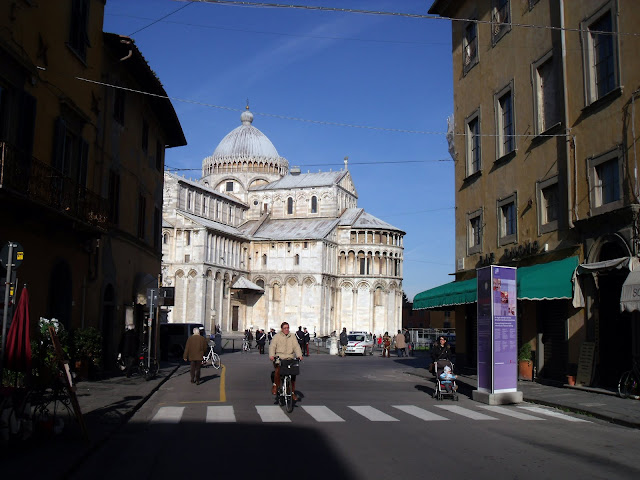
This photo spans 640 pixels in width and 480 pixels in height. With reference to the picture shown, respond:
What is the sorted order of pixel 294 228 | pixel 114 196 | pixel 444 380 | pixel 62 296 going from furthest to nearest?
pixel 294 228 < pixel 114 196 < pixel 62 296 < pixel 444 380

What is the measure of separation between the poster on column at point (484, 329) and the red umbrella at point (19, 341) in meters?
9.94

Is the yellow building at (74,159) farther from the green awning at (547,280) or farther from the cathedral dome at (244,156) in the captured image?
the cathedral dome at (244,156)

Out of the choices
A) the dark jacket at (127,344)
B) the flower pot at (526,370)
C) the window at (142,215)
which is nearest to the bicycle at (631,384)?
the flower pot at (526,370)

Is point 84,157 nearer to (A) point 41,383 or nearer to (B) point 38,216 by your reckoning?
(B) point 38,216

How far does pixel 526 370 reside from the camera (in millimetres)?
20391

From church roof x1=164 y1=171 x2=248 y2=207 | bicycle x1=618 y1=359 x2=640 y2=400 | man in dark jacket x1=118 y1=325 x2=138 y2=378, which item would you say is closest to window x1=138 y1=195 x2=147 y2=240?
man in dark jacket x1=118 y1=325 x2=138 y2=378

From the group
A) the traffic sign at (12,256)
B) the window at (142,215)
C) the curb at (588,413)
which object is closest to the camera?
the traffic sign at (12,256)

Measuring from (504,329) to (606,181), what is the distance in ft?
16.4

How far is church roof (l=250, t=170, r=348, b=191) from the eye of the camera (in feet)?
306

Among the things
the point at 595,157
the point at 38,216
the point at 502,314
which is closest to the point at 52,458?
the point at 38,216

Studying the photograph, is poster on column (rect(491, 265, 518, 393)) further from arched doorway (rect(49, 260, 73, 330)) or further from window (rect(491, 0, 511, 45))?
arched doorway (rect(49, 260, 73, 330))

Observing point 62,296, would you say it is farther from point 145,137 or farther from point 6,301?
point 145,137

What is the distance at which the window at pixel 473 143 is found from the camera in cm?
2487

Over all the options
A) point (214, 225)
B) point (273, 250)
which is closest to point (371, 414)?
point (214, 225)
